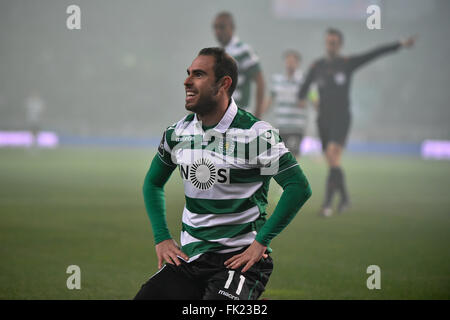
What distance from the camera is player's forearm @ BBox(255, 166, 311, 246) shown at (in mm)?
2676

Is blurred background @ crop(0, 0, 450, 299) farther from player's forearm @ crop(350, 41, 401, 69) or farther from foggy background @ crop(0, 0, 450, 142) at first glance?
player's forearm @ crop(350, 41, 401, 69)

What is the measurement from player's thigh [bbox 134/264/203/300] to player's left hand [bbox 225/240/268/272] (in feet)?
0.74

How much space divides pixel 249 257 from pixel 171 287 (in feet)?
1.31

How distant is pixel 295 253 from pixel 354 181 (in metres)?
8.88

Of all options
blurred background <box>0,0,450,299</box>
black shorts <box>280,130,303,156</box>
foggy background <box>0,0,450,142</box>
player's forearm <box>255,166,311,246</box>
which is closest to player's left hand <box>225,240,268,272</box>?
player's forearm <box>255,166,311,246</box>

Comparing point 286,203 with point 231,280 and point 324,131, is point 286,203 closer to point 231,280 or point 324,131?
point 231,280

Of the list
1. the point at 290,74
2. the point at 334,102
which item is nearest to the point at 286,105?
the point at 290,74

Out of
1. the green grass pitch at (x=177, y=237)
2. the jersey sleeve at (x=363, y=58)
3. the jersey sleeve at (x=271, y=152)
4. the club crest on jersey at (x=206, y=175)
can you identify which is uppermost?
the jersey sleeve at (x=363, y=58)

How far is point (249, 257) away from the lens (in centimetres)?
267

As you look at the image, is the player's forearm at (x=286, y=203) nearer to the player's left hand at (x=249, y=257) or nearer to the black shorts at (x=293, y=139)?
the player's left hand at (x=249, y=257)

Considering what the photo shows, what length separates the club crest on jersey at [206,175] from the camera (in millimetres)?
2750

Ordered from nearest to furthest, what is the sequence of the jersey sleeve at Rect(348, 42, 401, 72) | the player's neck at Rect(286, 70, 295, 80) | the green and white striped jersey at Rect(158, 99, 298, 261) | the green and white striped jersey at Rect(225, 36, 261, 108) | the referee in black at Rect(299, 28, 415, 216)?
the green and white striped jersey at Rect(158, 99, 298, 261), the green and white striped jersey at Rect(225, 36, 261, 108), the jersey sleeve at Rect(348, 42, 401, 72), the referee in black at Rect(299, 28, 415, 216), the player's neck at Rect(286, 70, 295, 80)

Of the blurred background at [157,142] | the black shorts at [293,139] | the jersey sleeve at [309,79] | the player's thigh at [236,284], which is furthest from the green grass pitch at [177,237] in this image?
the jersey sleeve at [309,79]

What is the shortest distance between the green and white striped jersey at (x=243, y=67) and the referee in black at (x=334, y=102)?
→ 1.80m
